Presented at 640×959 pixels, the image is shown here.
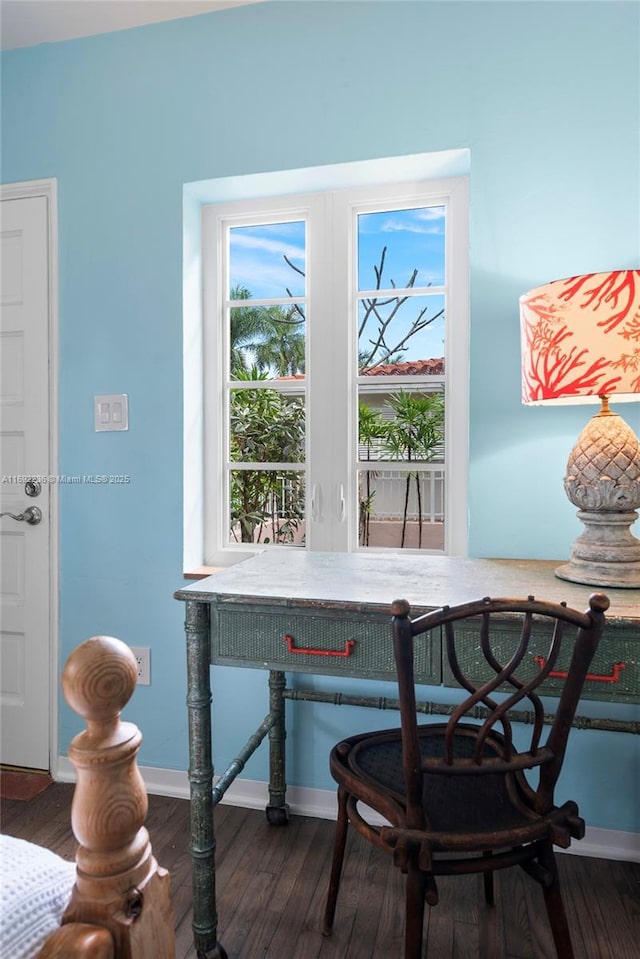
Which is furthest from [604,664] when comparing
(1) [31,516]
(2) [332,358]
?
(1) [31,516]

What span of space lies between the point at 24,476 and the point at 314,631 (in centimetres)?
142

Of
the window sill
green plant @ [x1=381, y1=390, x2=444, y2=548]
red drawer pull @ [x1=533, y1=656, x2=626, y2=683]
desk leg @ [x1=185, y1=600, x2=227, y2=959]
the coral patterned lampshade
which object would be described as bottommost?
desk leg @ [x1=185, y1=600, x2=227, y2=959]

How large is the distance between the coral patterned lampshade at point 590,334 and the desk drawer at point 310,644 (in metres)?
0.63

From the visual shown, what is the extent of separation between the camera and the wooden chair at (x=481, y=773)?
3.42 ft

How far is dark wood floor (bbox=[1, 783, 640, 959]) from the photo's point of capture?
1411mm

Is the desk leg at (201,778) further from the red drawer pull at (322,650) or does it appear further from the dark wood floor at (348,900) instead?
the red drawer pull at (322,650)

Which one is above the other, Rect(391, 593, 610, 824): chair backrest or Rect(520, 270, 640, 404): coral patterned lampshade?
Rect(520, 270, 640, 404): coral patterned lampshade

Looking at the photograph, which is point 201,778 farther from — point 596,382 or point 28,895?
point 596,382

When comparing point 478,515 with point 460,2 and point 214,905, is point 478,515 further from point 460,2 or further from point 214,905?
point 460,2

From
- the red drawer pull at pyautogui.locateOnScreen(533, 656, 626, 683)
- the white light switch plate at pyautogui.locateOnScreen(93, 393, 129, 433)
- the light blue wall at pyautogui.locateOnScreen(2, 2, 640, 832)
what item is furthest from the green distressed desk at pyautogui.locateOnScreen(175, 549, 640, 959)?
the white light switch plate at pyautogui.locateOnScreen(93, 393, 129, 433)

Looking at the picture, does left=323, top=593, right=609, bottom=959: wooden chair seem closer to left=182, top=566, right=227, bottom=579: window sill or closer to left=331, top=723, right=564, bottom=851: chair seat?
left=331, top=723, right=564, bottom=851: chair seat

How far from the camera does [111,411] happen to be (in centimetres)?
211

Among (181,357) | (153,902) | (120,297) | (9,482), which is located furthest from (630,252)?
(9,482)

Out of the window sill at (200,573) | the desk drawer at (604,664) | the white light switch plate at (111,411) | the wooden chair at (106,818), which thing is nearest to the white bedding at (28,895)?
the wooden chair at (106,818)
